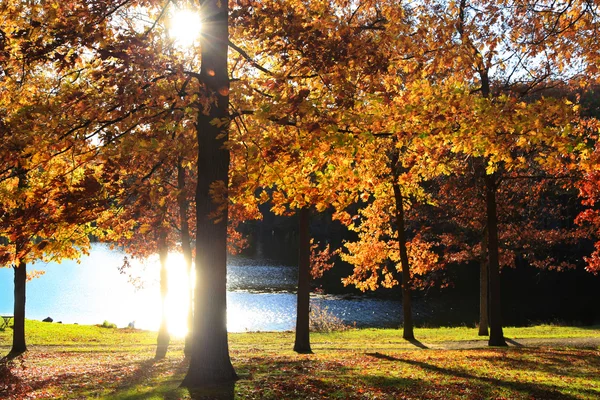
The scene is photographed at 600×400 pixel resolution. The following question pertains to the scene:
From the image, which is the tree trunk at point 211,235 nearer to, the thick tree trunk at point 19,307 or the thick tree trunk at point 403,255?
the thick tree trunk at point 19,307

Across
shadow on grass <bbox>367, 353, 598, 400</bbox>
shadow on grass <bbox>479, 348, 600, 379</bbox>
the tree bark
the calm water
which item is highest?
the tree bark

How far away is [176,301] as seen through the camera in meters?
56.6

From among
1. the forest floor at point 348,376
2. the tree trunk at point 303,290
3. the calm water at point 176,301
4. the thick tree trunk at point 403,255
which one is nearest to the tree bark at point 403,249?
the thick tree trunk at point 403,255

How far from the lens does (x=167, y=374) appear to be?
1277 cm

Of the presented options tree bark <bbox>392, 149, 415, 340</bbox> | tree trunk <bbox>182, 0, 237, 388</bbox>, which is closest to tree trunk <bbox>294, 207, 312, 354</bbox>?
tree bark <bbox>392, 149, 415, 340</bbox>

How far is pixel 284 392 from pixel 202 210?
3502 millimetres

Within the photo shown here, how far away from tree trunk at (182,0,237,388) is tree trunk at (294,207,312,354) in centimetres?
828

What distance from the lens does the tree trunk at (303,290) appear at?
1831 centimetres

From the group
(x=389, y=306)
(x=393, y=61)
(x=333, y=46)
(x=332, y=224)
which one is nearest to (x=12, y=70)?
(x=333, y=46)

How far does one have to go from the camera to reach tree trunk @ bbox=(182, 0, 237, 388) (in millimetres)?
9992

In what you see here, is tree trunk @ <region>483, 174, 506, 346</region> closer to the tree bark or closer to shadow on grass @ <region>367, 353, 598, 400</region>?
the tree bark

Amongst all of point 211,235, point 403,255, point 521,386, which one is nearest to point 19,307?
point 211,235

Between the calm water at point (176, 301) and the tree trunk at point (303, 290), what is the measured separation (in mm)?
12583

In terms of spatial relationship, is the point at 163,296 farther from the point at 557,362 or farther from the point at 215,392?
the point at 557,362
